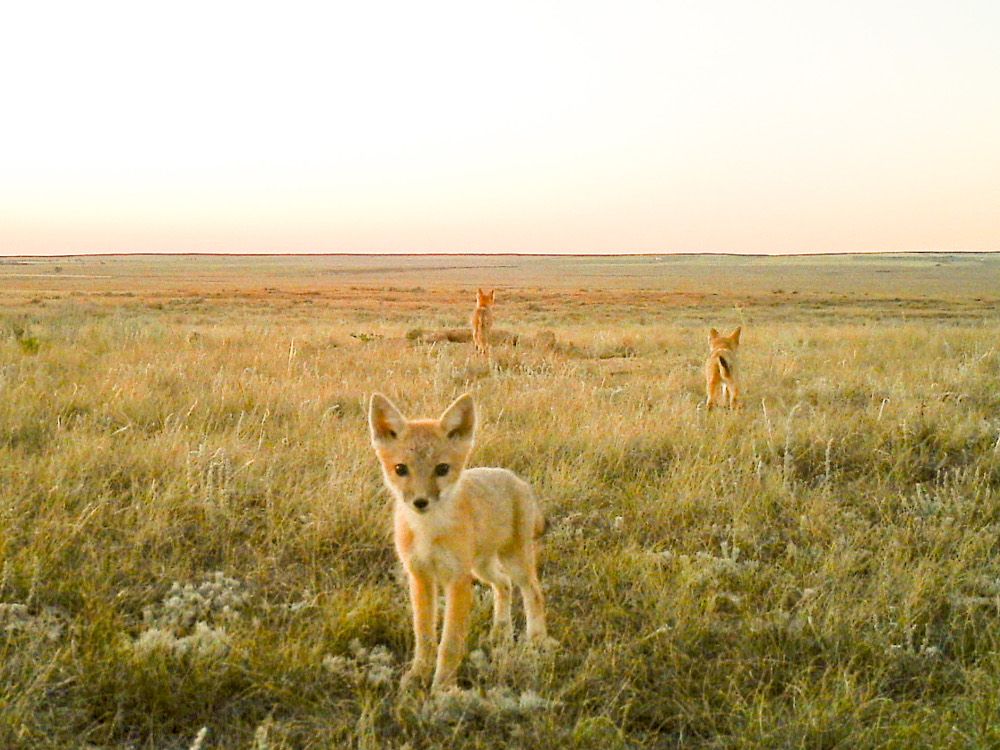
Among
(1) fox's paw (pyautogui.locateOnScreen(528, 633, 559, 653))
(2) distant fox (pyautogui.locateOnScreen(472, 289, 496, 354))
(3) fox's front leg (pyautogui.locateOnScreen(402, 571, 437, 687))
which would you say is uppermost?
(2) distant fox (pyautogui.locateOnScreen(472, 289, 496, 354))

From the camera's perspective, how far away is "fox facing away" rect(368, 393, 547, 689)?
3.25 metres

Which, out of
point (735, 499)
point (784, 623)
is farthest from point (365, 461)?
point (784, 623)

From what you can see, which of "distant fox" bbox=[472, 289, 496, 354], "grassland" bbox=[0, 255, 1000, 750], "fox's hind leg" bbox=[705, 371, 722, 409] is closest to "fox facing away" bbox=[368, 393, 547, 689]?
"grassland" bbox=[0, 255, 1000, 750]

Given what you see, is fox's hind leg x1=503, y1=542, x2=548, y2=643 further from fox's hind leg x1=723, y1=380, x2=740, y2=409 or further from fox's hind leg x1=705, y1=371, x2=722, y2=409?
fox's hind leg x1=705, y1=371, x2=722, y2=409

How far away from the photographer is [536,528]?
3770mm

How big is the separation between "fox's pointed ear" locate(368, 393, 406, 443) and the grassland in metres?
0.92

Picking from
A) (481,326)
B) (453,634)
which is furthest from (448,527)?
(481,326)

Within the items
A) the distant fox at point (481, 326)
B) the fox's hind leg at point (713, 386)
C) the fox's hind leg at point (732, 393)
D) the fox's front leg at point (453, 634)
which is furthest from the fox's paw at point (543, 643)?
the distant fox at point (481, 326)

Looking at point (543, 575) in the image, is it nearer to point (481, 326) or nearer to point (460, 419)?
point (460, 419)

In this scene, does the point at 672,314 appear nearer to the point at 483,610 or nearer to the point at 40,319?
the point at 40,319

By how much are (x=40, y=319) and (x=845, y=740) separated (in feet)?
62.0

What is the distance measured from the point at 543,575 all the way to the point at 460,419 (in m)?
1.36

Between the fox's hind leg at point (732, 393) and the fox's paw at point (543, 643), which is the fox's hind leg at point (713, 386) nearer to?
the fox's hind leg at point (732, 393)

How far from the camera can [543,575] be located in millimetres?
4375
